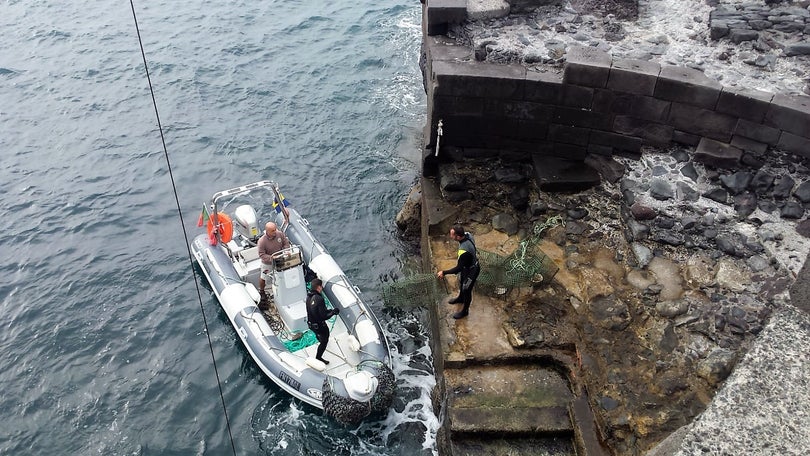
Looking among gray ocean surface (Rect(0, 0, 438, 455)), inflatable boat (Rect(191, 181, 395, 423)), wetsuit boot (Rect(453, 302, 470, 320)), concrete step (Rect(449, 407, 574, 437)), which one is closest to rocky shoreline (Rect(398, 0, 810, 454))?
concrete step (Rect(449, 407, 574, 437))

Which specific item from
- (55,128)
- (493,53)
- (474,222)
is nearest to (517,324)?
(474,222)

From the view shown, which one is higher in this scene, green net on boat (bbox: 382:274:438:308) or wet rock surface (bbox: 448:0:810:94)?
wet rock surface (bbox: 448:0:810:94)

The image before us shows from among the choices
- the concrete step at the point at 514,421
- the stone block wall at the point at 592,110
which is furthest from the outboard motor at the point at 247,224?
the concrete step at the point at 514,421

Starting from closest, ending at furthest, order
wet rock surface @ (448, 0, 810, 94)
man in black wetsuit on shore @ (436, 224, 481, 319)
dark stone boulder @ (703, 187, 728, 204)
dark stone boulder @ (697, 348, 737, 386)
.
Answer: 1. dark stone boulder @ (697, 348, 737, 386)
2. man in black wetsuit on shore @ (436, 224, 481, 319)
3. dark stone boulder @ (703, 187, 728, 204)
4. wet rock surface @ (448, 0, 810, 94)

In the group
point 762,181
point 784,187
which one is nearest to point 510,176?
point 762,181

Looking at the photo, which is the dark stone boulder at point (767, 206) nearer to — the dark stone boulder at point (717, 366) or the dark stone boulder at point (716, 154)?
the dark stone boulder at point (716, 154)

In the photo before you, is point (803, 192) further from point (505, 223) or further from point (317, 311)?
point (317, 311)

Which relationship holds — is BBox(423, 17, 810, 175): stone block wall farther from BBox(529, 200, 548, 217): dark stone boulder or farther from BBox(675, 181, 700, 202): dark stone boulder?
BBox(529, 200, 548, 217): dark stone boulder
